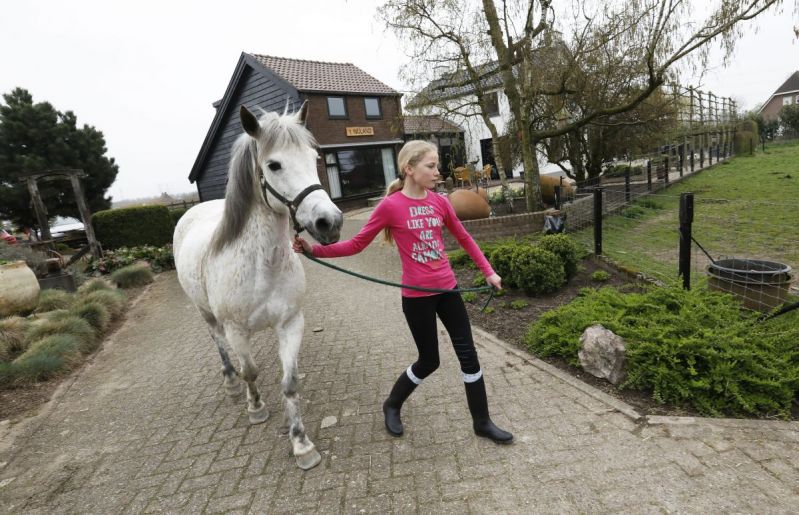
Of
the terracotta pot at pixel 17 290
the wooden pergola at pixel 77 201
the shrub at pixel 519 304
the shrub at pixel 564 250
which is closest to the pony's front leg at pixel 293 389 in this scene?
the shrub at pixel 519 304

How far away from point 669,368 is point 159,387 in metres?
4.80

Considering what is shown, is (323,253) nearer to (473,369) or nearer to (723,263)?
(473,369)

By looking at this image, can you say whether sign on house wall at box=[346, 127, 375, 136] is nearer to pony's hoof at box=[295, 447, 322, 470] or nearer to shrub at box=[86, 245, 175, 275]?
shrub at box=[86, 245, 175, 275]

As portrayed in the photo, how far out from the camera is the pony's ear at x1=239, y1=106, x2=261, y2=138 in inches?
82.9

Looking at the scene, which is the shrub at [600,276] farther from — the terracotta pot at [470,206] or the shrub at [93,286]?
the shrub at [93,286]

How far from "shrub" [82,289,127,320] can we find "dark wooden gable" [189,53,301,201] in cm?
1064

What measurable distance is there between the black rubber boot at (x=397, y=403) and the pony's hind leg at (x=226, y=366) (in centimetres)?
157

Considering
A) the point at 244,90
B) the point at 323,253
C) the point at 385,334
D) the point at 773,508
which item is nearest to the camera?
the point at 773,508

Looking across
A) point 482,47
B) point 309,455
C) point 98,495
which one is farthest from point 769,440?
point 482,47

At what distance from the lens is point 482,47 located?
28.7 feet

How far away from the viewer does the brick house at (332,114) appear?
17.0 metres

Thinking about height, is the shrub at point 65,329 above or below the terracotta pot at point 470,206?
below

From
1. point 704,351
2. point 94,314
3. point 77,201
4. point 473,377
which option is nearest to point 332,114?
point 77,201

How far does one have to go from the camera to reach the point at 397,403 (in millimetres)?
2918
